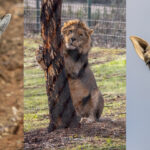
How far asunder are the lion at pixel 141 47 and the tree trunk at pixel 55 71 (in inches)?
46.6

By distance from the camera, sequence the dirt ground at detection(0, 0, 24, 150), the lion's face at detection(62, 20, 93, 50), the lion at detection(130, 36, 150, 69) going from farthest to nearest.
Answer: the dirt ground at detection(0, 0, 24, 150) → the lion's face at detection(62, 20, 93, 50) → the lion at detection(130, 36, 150, 69)

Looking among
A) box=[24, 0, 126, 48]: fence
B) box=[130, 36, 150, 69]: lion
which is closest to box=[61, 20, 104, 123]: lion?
box=[24, 0, 126, 48]: fence

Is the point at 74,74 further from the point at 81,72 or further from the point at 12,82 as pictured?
the point at 12,82

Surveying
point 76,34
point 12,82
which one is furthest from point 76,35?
point 12,82

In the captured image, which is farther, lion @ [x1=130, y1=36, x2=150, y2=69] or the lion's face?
the lion's face

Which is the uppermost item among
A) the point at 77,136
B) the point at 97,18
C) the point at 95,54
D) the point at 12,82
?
the point at 97,18

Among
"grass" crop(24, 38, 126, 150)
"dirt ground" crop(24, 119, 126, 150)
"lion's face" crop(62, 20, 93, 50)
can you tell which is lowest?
"dirt ground" crop(24, 119, 126, 150)

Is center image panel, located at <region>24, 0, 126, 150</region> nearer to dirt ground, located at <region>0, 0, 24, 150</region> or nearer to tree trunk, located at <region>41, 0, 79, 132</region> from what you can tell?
tree trunk, located at <region>41, 0, 79, 132</region>

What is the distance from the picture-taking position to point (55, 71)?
4.28m

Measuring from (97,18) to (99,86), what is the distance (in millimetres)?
819

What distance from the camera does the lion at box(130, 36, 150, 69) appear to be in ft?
10.7

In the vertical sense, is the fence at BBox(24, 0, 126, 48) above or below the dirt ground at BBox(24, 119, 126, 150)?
above

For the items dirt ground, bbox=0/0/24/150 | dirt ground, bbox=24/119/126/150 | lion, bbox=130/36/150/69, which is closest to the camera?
lion, bbox=130/36/150/69

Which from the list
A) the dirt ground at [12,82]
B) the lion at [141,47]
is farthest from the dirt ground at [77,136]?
the lion at [141,47]
